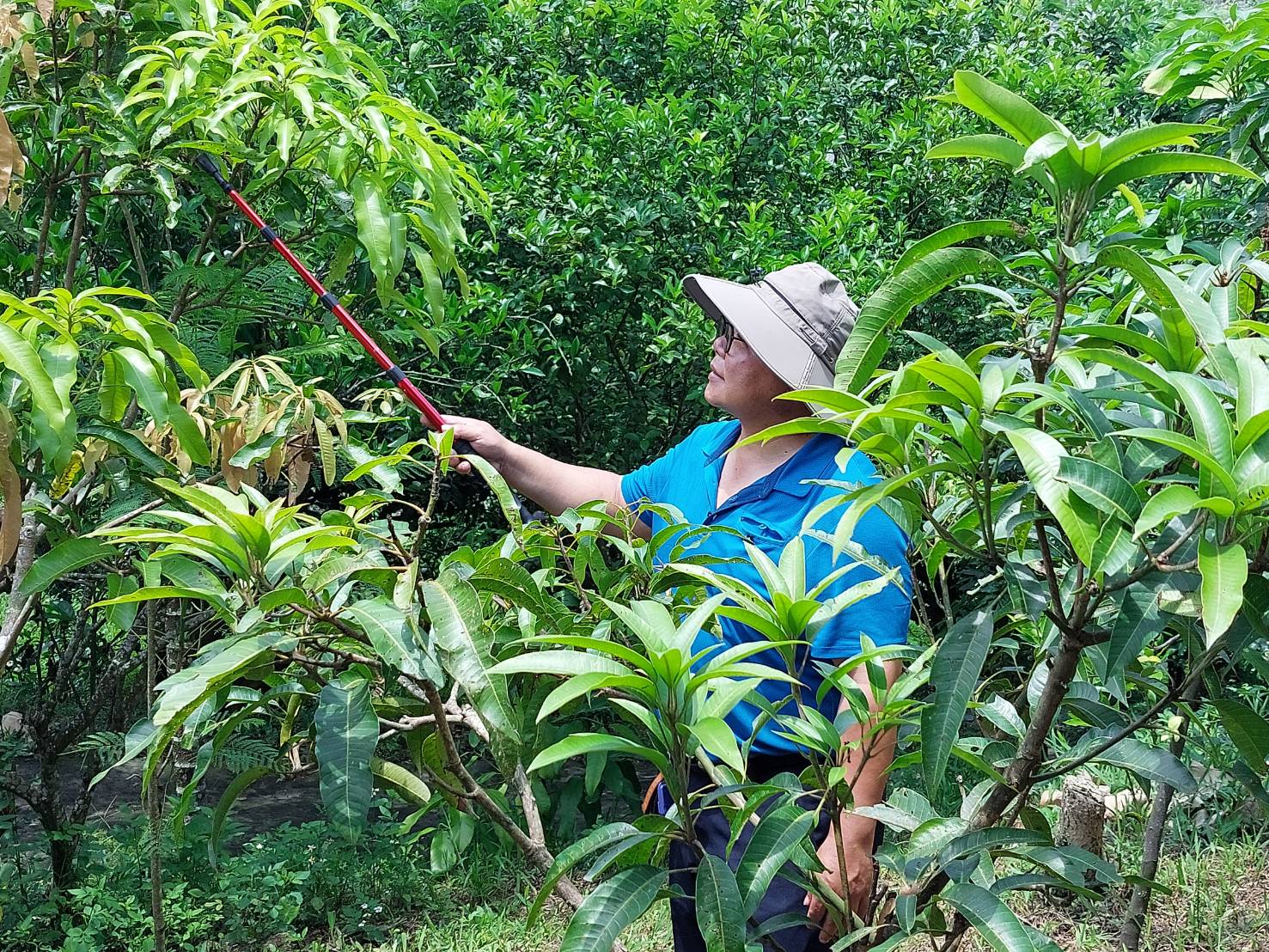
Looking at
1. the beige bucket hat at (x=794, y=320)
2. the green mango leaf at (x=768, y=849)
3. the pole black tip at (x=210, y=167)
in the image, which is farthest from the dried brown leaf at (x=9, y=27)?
the green mango leaf at (x=768, y=849)

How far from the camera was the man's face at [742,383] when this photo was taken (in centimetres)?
247

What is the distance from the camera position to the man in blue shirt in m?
2.03

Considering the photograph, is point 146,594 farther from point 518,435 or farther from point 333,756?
point 518,435

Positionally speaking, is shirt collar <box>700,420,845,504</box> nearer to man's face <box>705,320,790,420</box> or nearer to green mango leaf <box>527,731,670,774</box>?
man's face <box>705,320,790,420</box>

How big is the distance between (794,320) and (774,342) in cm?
7

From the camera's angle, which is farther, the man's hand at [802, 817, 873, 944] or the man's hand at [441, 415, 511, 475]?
the man's hand at [441, 415, 511, 475]

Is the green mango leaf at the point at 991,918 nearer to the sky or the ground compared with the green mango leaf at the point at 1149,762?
nearer to the ground

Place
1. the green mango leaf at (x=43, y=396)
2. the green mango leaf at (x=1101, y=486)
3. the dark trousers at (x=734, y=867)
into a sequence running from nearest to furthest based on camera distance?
the green mango leaf at (x=1101, y=486)
the green mango leaf at (x=43, y=396)
the dark trousers at (x=734, y=867)

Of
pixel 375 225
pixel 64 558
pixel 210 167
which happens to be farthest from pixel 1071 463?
pixel 210 167

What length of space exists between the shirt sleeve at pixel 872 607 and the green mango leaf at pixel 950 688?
2.39 ft

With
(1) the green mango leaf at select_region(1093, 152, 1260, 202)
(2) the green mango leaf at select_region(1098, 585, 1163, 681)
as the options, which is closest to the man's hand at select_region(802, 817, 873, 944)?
(2) the green mango leaf at select_region(1098, 585, 1163, 681)

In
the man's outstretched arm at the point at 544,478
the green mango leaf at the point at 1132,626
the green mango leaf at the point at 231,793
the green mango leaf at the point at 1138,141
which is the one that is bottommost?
the man's outstretched arm at the point at 544,478

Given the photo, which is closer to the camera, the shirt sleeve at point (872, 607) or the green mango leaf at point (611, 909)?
the green mango leaf at point (611, 909)

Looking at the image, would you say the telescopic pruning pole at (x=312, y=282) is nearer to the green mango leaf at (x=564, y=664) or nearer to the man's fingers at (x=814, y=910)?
the man's fingers at (x=814, y=910)
